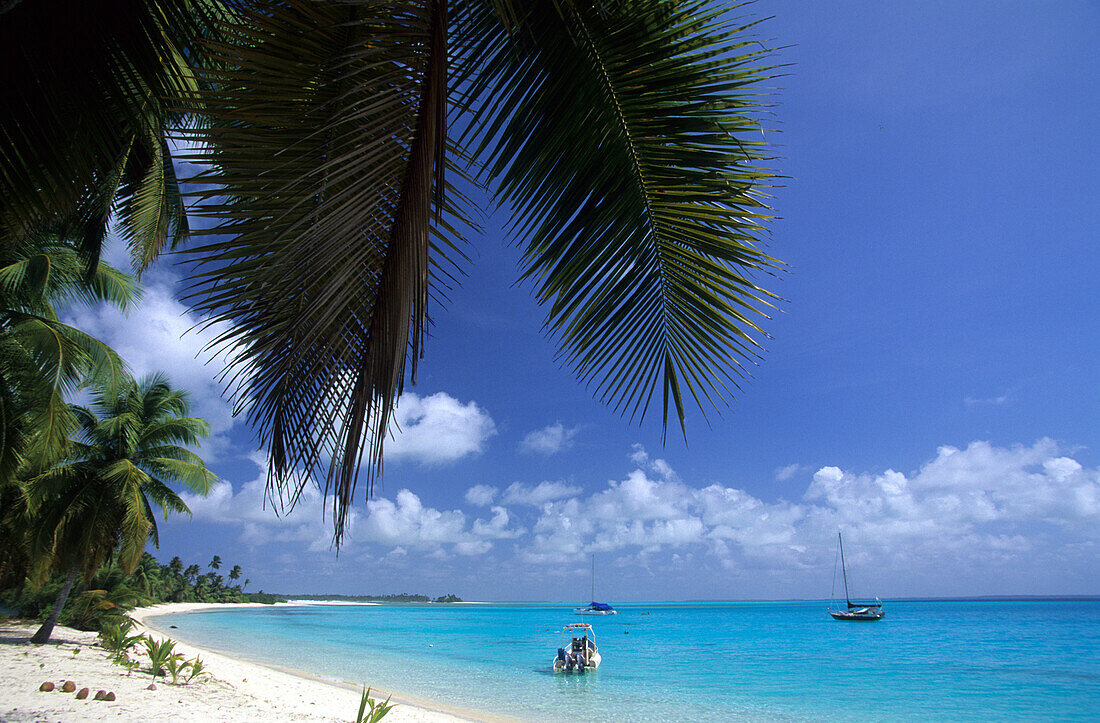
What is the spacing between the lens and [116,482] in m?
13.5

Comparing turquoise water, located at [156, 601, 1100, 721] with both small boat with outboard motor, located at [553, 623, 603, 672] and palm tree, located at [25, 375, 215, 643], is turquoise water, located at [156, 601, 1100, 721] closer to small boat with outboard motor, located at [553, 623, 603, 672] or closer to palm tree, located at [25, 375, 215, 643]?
small boat with outboard motor, located at [553, 623, 603, 672]

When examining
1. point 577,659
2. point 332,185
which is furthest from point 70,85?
point 577,659

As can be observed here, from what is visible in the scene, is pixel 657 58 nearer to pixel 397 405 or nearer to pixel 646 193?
pixel 646 193

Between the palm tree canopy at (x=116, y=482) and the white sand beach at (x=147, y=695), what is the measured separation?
7.14 feet

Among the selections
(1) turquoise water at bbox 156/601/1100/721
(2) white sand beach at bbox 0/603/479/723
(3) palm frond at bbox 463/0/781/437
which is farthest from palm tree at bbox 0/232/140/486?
(1) turquoise water at bbox 156/601/1100/721

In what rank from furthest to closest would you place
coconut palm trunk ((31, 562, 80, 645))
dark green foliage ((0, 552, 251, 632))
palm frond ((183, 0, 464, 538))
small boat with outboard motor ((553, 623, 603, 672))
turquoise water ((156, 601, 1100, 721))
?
small boat with outboard motor ((553, 623, 603, 672)), dark green foliage ((0, 552, 251, 632)), turquoise water ((156, 601, 1100, 721)), coconut palm trunk ((31, 562, 80, 645)), palm frond ((183, 0, 464, 538))

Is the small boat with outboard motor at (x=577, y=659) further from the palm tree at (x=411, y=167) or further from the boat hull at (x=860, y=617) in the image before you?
the boat hull at (x=860, y=617)

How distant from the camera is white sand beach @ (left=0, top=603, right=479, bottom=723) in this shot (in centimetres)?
757

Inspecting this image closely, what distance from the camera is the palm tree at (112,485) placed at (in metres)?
13.2

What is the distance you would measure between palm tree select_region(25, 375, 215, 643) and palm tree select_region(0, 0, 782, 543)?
14.1 meters

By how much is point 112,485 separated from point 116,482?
205 mm

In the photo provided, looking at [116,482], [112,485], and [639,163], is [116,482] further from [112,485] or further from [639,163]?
[639,163]

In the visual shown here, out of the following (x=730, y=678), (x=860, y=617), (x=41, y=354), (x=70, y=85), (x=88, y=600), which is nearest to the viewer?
A: (x=70, y=85)

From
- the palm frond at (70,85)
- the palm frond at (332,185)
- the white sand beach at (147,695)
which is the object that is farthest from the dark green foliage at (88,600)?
the palm frond at (332,185)
